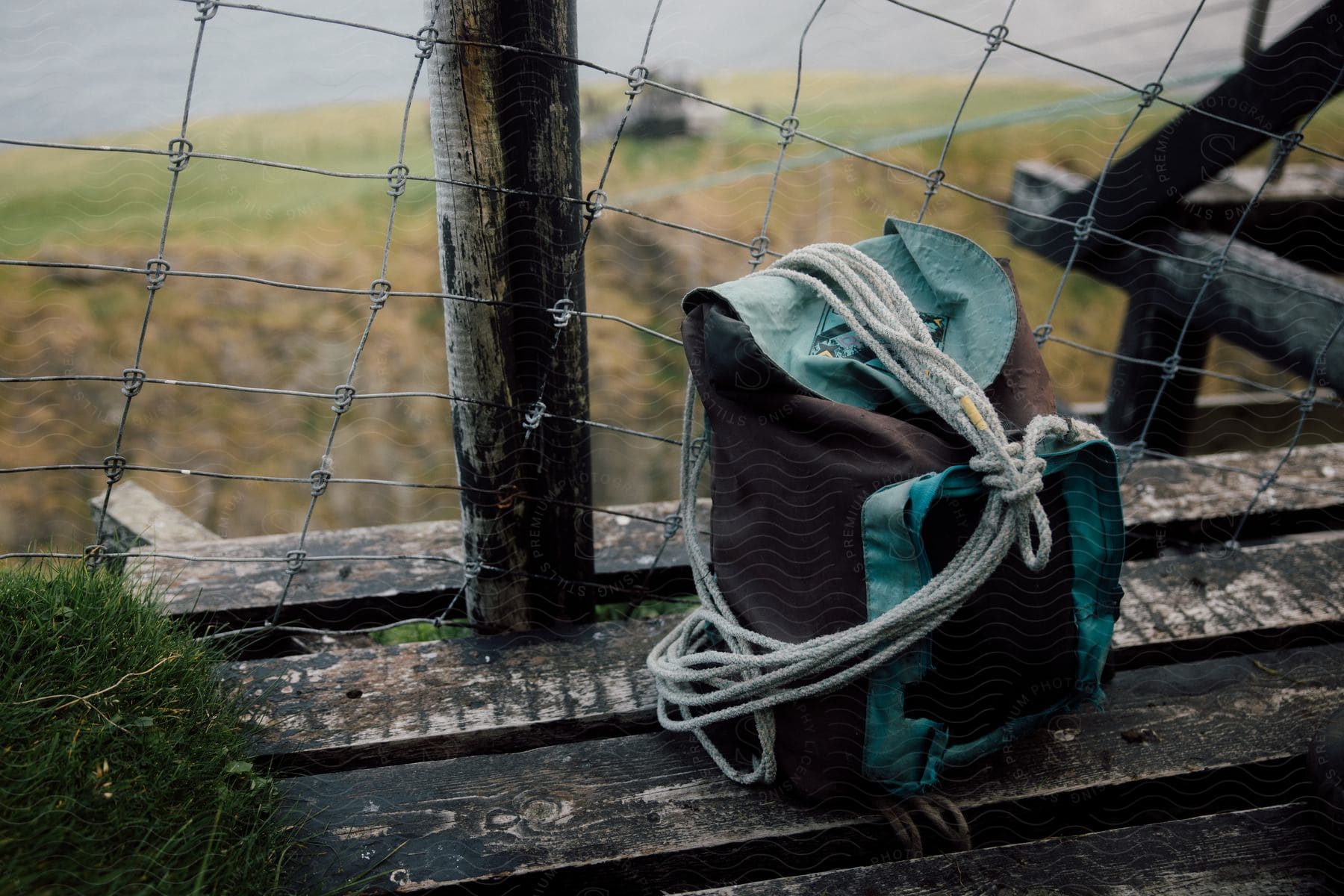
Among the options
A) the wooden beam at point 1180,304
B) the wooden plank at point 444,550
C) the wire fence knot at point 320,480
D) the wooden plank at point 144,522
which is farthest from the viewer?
the wooden beam at point 1180,304

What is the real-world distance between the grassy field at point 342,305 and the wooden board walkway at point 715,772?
3.64 m

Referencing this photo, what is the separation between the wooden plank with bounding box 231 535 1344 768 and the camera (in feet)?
4.93

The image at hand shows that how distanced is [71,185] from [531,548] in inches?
145

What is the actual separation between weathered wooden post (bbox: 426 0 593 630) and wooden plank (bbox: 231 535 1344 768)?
13cm

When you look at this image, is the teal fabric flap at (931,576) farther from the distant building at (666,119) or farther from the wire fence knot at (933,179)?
the distant building at (666,119)

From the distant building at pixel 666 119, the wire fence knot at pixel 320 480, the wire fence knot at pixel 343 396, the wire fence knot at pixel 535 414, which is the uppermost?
the distant building at pixel 666 119

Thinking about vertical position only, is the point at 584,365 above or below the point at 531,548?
above

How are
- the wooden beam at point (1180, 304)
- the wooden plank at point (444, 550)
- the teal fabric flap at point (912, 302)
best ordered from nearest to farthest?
1. the teal fabric flap at point (912, 302)
2. the wooden plank at point (444, 550)
3. the wooden beam at point (1180, 304)

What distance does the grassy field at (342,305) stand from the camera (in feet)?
17.6

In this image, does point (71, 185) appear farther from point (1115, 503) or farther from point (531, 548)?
point (1115, 503)

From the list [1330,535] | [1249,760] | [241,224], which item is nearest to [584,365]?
[1249,760]

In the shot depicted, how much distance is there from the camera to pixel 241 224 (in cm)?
606

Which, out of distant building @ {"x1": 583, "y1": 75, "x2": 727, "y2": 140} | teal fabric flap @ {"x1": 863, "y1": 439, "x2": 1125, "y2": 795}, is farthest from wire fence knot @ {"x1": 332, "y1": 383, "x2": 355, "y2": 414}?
distant building @ {"x1": 583, "y1": 75, "x2": 727, "y2": 140}

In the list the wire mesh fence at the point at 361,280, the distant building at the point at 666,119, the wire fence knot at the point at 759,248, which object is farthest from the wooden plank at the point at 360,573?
the distant building at the point at 666,119
